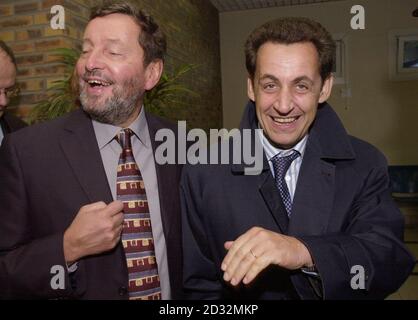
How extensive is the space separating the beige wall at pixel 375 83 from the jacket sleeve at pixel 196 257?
6253 millimetres

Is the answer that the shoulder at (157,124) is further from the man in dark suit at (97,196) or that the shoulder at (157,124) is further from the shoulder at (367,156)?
the shoulder at (367,156)

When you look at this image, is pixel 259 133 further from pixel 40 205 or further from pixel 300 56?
pixel 40 205

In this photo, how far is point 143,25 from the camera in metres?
1.59

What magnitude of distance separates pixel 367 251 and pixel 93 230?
76 cm

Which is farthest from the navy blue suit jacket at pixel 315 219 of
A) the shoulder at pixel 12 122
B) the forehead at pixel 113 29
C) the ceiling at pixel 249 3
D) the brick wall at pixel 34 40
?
the ceiling at pixel 249 3

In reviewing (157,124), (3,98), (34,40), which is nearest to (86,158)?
(157,124)

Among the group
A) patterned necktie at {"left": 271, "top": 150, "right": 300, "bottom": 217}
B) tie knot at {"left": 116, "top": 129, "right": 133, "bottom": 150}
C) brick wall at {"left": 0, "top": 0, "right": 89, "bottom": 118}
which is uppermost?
brick wall at {"left": 0, "top": 0, "right": 89, "bottom": 118}

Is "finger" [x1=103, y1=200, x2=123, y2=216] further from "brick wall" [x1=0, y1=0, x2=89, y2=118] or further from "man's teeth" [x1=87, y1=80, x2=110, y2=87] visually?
"brick wall" [x1=0, y1=0, x2=89, y2=118]

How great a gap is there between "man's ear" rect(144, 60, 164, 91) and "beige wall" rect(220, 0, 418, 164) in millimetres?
5903

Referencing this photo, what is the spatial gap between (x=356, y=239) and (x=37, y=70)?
2398 mm

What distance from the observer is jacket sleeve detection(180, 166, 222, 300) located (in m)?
1.30

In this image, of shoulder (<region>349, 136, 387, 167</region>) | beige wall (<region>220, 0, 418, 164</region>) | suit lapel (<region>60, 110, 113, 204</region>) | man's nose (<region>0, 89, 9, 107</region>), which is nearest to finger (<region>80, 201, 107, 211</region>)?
suit lapel (<region>60, 110, 113, 204</region>)

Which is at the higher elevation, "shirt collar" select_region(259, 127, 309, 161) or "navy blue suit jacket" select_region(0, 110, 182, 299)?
"shirt collar" select_region(259, 127, 309, 161)

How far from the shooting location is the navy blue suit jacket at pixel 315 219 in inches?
44.0
